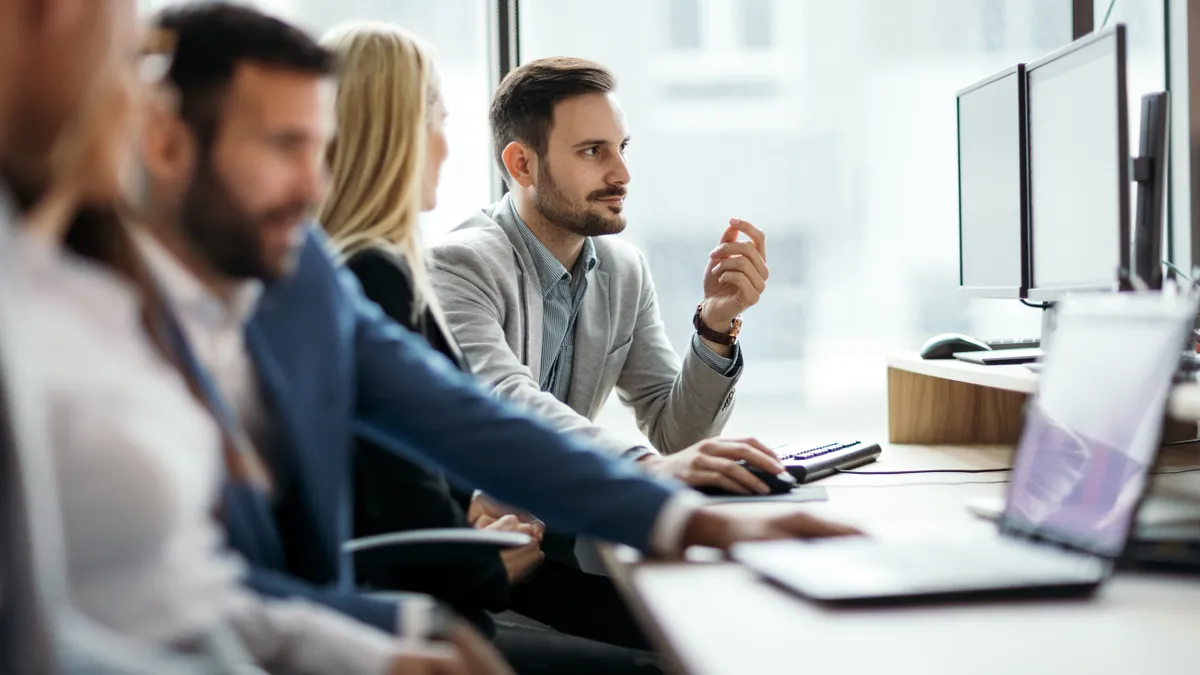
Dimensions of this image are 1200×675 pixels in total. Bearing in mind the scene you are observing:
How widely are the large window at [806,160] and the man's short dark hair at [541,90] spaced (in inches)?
24.5

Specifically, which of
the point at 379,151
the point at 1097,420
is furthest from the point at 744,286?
the point at 1097,420

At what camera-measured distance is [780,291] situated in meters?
2.89

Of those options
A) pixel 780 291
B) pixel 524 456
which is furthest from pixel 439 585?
pixel 780 291

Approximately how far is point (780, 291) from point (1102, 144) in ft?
4.68

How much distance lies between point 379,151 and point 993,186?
1113 millimetres

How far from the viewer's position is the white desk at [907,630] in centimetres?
69

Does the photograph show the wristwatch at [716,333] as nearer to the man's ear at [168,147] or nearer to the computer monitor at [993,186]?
the computer monitor at [993,186]

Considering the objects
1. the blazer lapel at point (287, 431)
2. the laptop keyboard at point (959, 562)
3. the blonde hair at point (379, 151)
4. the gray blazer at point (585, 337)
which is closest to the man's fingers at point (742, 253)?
the gray blazer at point (585, 337)

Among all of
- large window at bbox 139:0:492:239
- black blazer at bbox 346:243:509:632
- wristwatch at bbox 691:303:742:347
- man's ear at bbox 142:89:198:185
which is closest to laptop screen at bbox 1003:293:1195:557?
black blazer at bbox 346:243:509:632

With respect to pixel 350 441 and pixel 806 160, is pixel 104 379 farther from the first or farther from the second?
pixel 806 160

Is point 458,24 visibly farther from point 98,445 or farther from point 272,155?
point 98,445

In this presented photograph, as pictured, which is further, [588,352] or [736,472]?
[588,352]

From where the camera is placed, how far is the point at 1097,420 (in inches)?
39.1

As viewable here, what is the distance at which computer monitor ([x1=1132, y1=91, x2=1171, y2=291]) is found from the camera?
1562 millimetres
